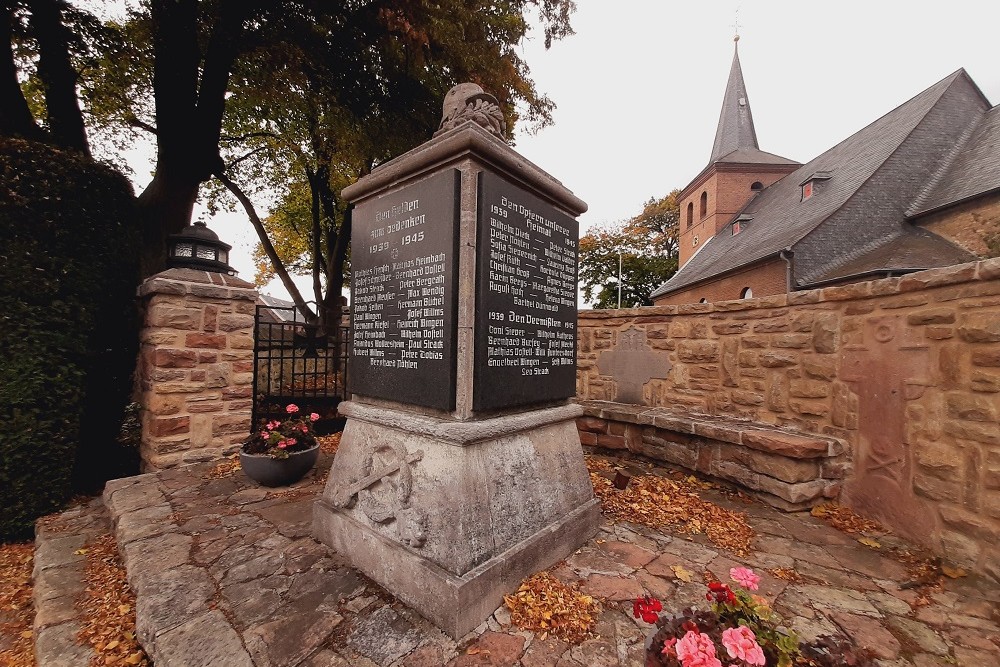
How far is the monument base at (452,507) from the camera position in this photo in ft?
6.32

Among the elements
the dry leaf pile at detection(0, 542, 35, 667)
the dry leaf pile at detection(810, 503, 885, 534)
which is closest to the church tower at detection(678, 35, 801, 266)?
the dry leaf pile at detection(810, 503, 885, 534)

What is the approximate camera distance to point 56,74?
4945 millimetres

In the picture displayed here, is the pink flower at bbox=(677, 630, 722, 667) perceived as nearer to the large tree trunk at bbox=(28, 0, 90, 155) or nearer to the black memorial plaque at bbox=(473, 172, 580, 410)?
the black memorial plaque at bbox=(473, 172, 580, 410)

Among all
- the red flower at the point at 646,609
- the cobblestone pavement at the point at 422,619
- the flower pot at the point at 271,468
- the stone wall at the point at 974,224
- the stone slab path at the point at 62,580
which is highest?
the stone wall at the point at 974,224

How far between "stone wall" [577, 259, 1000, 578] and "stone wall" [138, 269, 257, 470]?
195 inches

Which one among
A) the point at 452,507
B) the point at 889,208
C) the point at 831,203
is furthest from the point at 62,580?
the point at 889,208

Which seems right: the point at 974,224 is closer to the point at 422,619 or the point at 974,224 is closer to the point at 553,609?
the point at 553,609

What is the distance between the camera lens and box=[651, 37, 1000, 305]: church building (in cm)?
1222

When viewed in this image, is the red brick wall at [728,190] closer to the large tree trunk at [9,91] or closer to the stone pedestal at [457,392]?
the stone pedestal at [457,392]

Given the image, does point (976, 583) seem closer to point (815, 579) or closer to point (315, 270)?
point (815, 579)

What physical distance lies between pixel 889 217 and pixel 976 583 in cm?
1795

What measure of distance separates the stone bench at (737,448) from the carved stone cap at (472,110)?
3.24 m

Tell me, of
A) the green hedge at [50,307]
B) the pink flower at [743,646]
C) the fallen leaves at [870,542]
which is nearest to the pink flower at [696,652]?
the pink flower at [743,646]

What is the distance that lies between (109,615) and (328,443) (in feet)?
11.0
